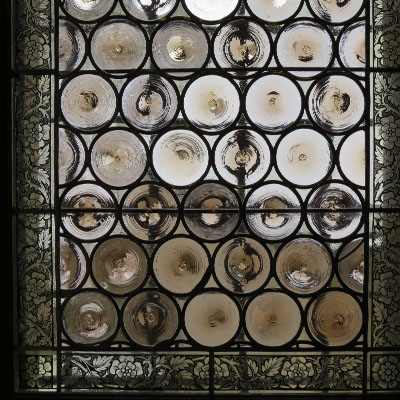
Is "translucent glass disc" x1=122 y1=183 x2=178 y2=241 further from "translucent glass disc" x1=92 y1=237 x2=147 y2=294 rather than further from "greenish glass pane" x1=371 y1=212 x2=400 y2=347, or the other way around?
"greenish glass pane" x1=371 y1=212 x2=400 y2=347

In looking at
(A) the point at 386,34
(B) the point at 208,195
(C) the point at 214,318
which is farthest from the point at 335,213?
(A) the point at 386,34

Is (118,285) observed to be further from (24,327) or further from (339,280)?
(339,280)

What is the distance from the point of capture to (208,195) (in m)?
3.14

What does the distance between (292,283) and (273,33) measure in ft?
3.89

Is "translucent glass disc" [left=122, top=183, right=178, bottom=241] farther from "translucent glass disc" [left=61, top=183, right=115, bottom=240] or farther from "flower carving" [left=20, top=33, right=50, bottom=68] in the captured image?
"flower carving" [left=20, top=33, right=50, bottom=68]

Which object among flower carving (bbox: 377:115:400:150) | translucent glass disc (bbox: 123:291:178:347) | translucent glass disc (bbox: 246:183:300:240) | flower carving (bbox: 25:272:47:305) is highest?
flower carving (bbox: 377:115:400:150)

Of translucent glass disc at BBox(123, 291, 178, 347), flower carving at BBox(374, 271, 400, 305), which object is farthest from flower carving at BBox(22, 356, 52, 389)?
flower carving at BBox(374, 271, 400, 305)

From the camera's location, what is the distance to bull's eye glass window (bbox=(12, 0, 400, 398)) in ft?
10.2

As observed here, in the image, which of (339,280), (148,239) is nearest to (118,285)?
(148,239)

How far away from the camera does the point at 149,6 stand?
10.3ft

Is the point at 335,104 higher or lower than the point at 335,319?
higher

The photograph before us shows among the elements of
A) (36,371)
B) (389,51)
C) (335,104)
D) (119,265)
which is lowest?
(36,371)

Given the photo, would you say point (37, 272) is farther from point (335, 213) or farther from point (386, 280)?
point (386, 280)

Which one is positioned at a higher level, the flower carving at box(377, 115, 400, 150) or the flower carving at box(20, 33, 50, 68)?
the flower carving at box(20, 33, 50, 68)
